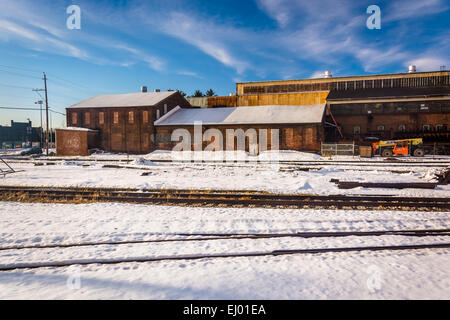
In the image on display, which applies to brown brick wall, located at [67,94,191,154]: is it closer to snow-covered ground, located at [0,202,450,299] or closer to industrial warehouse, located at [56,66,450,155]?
industrial warehouse, located at [56,66,450,155]

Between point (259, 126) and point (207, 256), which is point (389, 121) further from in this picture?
point (207, 256)

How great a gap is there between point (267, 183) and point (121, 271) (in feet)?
26.9

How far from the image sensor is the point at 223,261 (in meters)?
4.04

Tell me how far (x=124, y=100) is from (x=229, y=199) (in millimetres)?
31835

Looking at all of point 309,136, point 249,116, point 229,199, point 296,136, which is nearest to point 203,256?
point 229,199

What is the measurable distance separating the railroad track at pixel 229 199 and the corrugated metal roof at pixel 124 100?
23.8m

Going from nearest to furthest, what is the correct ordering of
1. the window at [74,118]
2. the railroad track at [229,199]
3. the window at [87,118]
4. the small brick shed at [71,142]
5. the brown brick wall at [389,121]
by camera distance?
the railroad track at [229,199] < the brown brick wall at [389,121] < the small brick shed at [71,142] < the window at [87,118] < the window at [74,118]

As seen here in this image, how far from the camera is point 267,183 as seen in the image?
11.0 m

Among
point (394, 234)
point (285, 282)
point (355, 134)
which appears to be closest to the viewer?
point (285, 282)

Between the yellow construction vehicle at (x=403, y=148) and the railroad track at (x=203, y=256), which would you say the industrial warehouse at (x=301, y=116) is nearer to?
the yellow construction vehicle at (x=403, y=148)

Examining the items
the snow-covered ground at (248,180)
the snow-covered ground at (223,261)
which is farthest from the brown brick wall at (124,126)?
the snow-covered ground at (223,261)

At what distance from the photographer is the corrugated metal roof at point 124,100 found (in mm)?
32281

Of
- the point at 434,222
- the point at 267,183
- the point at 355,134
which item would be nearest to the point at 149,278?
the point at 434,222
